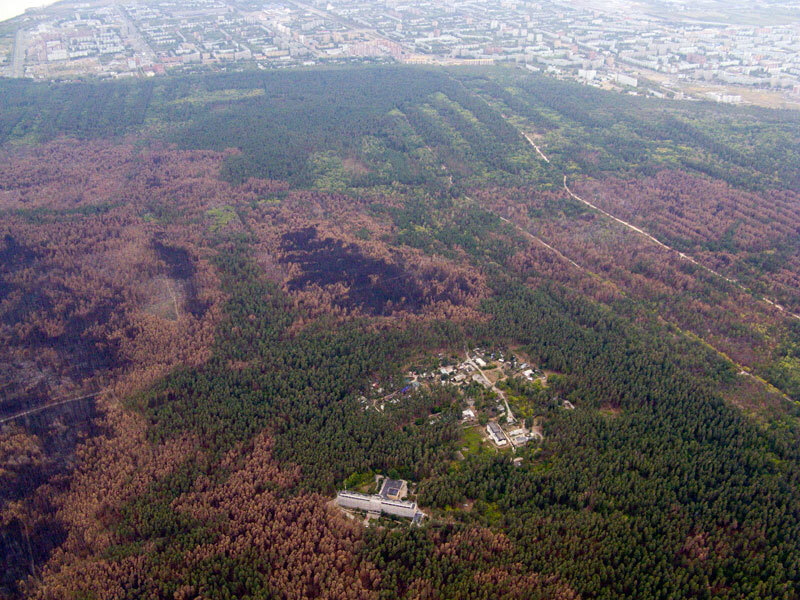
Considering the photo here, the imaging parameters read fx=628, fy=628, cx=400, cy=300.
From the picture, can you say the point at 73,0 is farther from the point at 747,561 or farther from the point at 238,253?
the point at 747,561

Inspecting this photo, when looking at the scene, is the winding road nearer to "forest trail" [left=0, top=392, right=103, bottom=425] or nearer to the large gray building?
the large gray building

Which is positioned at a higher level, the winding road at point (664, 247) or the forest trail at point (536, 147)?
the forest trail at point (536, 147)

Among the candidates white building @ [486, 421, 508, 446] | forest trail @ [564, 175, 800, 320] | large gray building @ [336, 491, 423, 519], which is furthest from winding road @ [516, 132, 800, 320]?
large gray building @ [336, 491, 423, 519]

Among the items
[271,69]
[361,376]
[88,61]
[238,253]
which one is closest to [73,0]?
[88,61]

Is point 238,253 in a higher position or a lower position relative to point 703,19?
lower

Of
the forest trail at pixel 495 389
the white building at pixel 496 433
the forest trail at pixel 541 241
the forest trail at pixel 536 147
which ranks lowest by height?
the white building at pixel 496 433

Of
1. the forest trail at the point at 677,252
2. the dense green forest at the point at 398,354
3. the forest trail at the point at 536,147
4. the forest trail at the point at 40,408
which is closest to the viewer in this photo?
the dense green forest at the point at 398,354

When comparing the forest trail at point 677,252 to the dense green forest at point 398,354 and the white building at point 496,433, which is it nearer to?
the dense green forest at point 398,354

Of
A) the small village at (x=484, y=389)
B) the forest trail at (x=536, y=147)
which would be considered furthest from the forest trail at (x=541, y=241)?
the forest trail at (x=536, y=147)

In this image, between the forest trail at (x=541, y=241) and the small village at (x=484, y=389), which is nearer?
the small village at (x=484, y=389)
